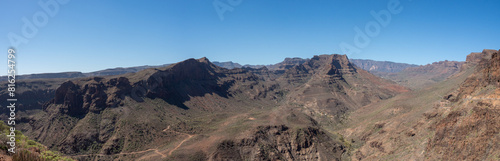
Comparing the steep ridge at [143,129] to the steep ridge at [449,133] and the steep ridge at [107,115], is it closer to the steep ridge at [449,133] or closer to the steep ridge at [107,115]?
the steep ridge at [107,115]

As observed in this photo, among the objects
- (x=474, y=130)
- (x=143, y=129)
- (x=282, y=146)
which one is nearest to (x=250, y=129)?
(x=282, y=146)

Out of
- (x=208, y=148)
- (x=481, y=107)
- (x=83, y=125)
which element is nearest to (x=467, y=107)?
(x=481, y=107)

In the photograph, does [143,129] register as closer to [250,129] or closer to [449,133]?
[250,129]

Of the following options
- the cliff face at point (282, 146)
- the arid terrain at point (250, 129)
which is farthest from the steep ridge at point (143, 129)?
the arid terrain at point (250, 129)

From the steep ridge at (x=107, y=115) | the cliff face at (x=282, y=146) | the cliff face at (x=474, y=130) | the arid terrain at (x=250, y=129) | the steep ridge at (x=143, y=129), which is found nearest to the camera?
the cliff face at (x=474, y=130)

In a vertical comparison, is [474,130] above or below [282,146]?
above

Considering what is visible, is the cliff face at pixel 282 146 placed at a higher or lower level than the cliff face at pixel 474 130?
lower

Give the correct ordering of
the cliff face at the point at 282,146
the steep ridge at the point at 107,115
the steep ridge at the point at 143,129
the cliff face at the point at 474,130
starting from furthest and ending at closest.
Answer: the steep ridge at the point at 107,115
the steep ridge at the point at 143,129
the cliff face at the point at 282,146
the cliff face at the point at 474,130

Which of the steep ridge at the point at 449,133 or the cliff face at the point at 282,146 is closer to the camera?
the steep ridge at the point at 449,133

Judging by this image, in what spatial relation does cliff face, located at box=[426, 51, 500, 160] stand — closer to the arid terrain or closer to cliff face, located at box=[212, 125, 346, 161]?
the arid terrain

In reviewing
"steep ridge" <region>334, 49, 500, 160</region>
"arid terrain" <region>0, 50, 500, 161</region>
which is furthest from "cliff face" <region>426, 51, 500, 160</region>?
"arid terrain" <region>0, 50, 500, 161</region>

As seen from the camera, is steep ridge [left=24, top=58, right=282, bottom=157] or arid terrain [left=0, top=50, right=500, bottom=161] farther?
steep ridge [left=24, top=58, right=282, bottom=157]
